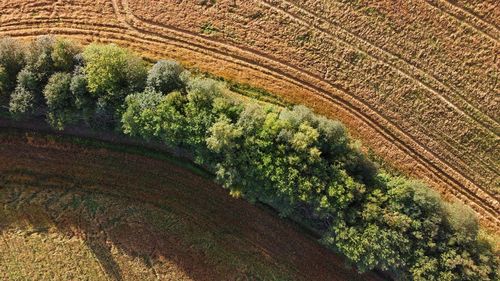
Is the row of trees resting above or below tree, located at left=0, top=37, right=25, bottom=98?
above

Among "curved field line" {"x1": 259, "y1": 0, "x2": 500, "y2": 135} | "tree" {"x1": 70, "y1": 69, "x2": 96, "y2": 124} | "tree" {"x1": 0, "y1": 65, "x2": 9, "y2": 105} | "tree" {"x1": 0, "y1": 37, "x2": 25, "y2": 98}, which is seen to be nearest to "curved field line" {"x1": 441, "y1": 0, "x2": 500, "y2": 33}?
"curved field line" {"x1": 259, "y1": 0, "x2": 500, "y2": 135}

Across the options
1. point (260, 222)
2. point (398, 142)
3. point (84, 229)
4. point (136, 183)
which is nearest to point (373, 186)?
point (398, 142)

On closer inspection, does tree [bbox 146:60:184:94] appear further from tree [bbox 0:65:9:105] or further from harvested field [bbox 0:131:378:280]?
tree [bbox 0:65:9:105]

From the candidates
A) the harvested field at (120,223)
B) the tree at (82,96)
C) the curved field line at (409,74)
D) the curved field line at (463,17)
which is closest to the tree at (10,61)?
the tree at (82,96)

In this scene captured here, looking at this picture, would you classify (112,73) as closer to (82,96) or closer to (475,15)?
(82,96)

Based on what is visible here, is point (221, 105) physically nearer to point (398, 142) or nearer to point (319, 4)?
point (319, 4)

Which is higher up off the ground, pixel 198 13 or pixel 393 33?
pixel 393 33
